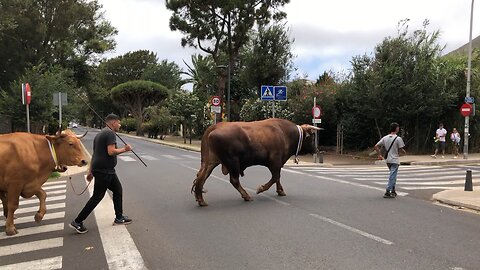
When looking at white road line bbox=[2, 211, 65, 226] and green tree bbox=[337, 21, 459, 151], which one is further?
green tree bbox=[337, 21, 459, 151]

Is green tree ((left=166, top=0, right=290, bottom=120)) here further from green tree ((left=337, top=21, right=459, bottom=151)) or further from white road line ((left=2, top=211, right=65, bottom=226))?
white road line ((left=2, top=211, right=65, bottom=226))

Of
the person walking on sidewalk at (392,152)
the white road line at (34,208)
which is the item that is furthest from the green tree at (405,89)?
the white road line at (34,208)

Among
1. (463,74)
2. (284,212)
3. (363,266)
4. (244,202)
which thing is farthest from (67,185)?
(463,74)

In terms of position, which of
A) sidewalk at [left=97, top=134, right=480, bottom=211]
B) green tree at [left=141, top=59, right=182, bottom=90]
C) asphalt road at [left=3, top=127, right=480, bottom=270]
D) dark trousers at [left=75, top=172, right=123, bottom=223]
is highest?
green tree at [left=141, top=59, right=182, bottom=90]

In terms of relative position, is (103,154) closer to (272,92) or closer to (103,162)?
(103,162)

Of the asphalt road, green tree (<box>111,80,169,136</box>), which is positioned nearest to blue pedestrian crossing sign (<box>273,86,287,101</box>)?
the asphalt road

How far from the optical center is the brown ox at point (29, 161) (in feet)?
23.0

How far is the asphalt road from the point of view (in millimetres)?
5680

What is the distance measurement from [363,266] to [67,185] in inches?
404

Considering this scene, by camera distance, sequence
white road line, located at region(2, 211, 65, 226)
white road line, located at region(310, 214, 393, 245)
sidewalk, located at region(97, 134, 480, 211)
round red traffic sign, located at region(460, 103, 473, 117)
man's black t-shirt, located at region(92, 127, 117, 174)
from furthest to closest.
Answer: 1. round red traffic sign, located at region(460, 103, 473, 117)
2. sidewalk, located at region(97, 134, 480, 211)
3. white road line, located at region(2, 211, 65, 226)
4. man's black t-shirt, located at region(92, 127, 117, 174)
5. white road line, located at region(310, 214, 393, 245)

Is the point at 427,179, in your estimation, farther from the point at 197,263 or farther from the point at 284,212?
the point at 197,263

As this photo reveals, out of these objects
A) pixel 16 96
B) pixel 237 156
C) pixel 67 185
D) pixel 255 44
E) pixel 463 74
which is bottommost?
pixel 67 185

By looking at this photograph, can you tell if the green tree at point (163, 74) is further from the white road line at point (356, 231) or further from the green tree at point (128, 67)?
the white road line at point (356, 231)

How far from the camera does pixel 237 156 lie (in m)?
9.55
